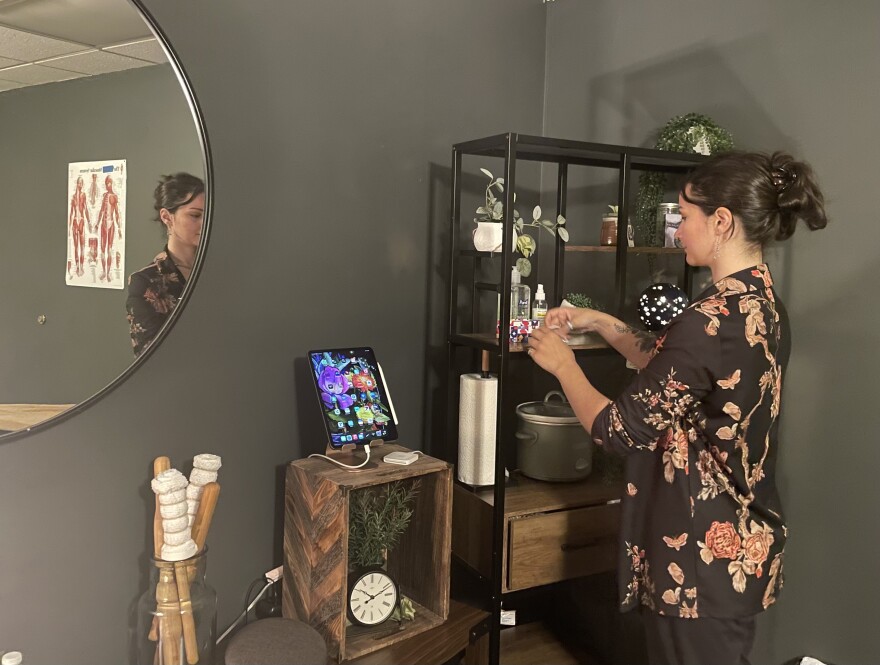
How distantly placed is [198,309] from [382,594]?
0.81 m

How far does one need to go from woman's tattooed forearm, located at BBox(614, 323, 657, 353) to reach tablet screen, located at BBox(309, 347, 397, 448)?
632mm

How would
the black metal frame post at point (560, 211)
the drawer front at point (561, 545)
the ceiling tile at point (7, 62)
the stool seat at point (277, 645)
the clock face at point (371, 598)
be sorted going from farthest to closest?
the black metal frame post at point (560, 211) < the drawer front at point (561, 545) < the clock face at point (371, 598) < the stool seat at point (277, 645) < the ceiling tile at point (7, 62)

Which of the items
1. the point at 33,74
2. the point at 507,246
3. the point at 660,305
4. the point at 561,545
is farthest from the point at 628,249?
the point at 33,74

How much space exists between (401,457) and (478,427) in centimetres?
27

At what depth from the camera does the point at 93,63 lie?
1562 millimetres

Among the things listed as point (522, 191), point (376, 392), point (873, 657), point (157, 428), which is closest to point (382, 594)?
point (376, 392)

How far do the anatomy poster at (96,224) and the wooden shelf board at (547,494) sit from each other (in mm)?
1065

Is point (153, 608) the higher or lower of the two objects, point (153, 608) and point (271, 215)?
the lower

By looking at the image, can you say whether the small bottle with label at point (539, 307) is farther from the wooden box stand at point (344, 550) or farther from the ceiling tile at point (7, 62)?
the ceiling tile at point (7, 62)

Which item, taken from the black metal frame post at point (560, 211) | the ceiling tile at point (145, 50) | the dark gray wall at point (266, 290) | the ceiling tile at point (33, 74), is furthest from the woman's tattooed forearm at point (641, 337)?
the ceiling tile at point (33, 74)

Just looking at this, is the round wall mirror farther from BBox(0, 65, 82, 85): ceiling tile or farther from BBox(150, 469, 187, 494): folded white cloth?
BBox(150, 469, 187, 494): folded white cloth

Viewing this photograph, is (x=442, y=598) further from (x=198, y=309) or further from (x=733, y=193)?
(x=733, y=193)

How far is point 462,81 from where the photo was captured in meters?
2.30

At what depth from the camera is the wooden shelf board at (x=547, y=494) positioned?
199cm
